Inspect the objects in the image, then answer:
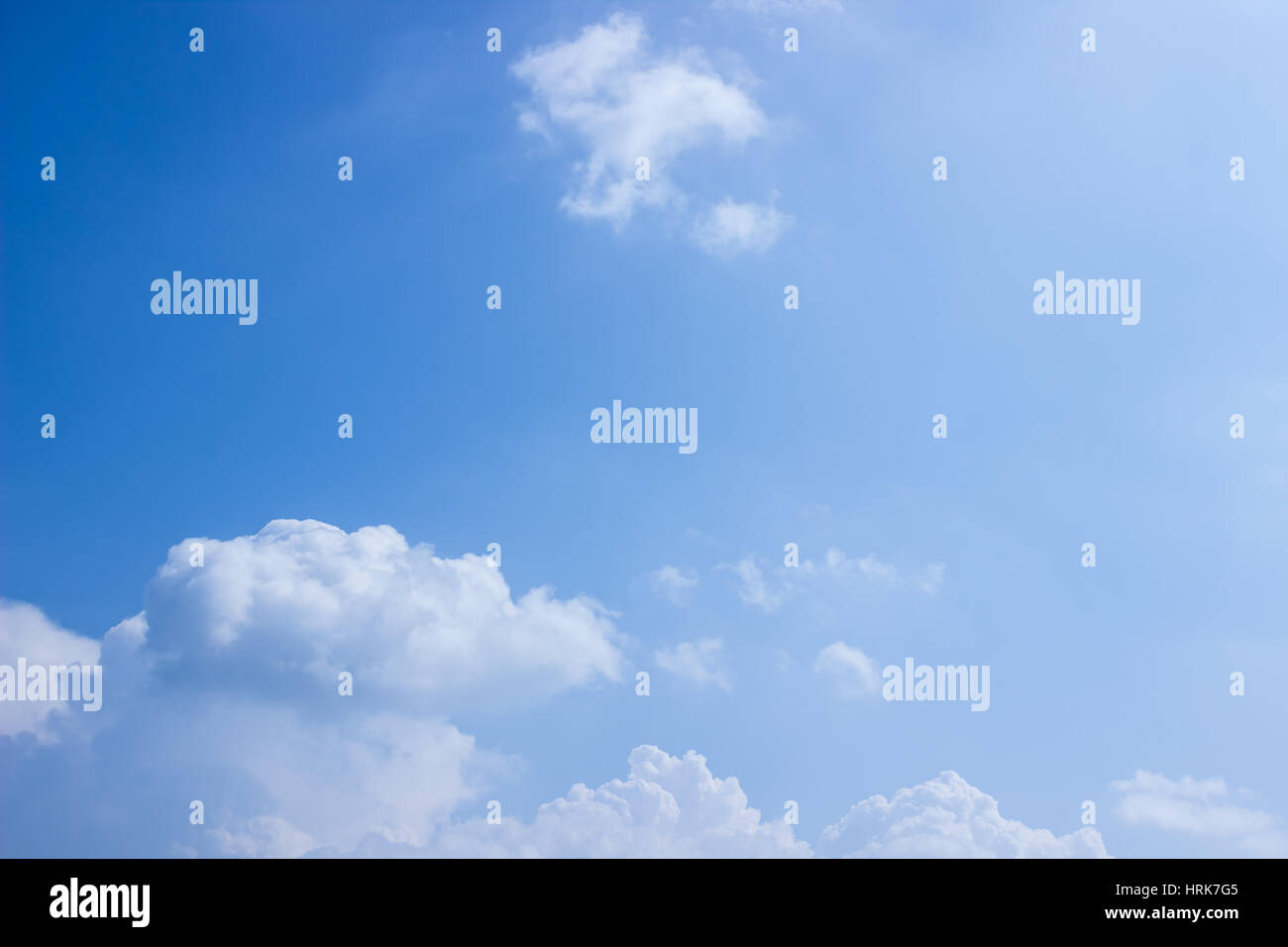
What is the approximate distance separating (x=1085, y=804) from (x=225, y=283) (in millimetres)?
13858

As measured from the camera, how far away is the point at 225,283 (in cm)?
1031
